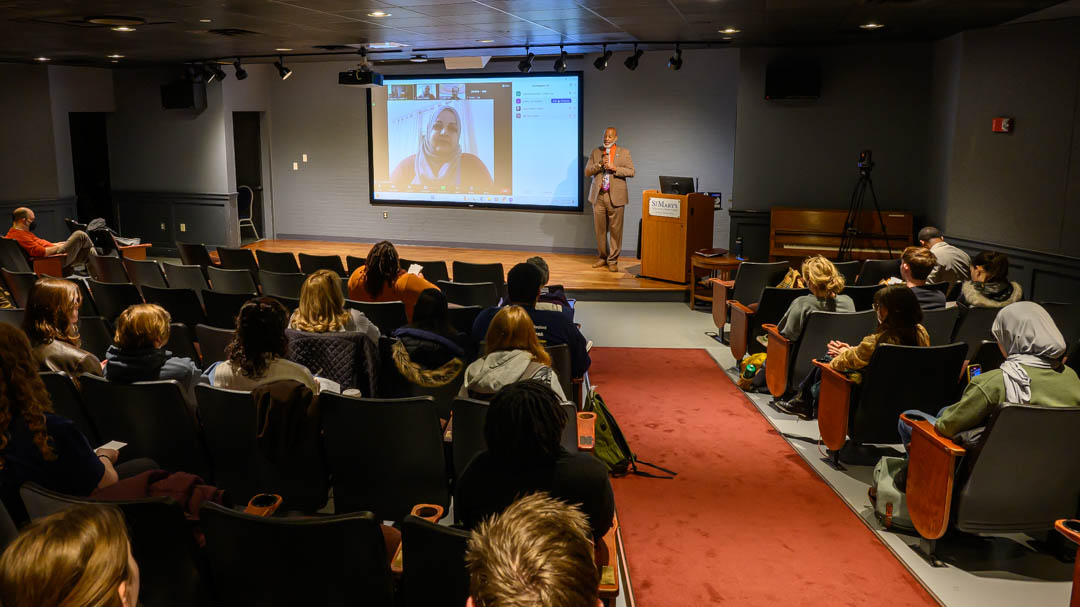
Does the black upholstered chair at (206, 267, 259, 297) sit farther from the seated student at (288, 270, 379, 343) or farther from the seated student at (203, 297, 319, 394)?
the seated student at (203, 297, 319, 394)

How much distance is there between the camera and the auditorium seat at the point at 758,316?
20.9 feet

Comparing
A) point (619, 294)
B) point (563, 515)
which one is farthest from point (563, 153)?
point (563, 515)

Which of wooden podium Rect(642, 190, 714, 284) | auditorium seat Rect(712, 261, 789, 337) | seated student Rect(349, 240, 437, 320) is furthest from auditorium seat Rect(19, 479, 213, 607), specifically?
wooden podium Rect(642, 190, 714, 284)

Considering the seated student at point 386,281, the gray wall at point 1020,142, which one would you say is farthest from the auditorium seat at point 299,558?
the gray wall at point 1020,142

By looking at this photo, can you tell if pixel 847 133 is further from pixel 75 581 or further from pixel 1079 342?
pixel 75 581

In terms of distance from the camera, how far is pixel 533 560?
1326 millimetres

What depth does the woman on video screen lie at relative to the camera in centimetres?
1301

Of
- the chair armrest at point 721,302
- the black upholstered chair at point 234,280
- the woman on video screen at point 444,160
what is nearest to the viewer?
the black upholstered chair at point 234,280

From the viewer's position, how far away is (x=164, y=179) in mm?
13617

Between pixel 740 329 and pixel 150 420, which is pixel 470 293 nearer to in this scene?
pixel 740 329

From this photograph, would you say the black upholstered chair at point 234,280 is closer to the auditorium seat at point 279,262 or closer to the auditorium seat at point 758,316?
the auditorium seat at point 279,262

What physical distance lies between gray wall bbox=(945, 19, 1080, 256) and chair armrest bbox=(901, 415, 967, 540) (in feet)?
15.1

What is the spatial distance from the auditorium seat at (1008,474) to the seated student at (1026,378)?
0.42 feet

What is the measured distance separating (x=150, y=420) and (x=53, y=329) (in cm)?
91
